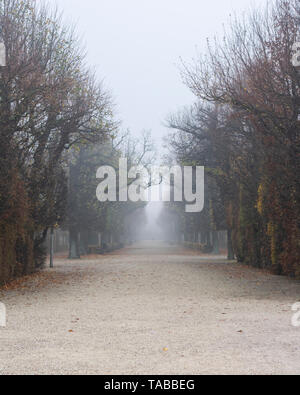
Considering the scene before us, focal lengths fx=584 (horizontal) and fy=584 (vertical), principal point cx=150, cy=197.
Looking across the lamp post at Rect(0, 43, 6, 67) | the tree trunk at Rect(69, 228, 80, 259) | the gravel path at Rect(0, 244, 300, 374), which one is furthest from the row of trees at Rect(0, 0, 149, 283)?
the tree trunk at Rect(69, 228, 80, 259)

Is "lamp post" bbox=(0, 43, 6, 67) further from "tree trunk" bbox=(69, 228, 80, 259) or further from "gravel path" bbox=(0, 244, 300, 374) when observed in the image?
"tree trunk" bbox=(69, 228, 80, 259)

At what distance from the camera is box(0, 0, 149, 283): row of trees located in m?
17.2

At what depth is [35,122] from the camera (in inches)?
757

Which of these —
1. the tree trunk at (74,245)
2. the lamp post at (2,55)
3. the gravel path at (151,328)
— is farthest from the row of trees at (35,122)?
the tree trunk at (74,245)

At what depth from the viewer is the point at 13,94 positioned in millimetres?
17422

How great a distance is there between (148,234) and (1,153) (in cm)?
18326

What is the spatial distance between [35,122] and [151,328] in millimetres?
11252

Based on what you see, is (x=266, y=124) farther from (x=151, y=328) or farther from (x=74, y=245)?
(x=74, y=245)

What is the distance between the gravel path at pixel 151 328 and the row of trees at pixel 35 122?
97.0 inches

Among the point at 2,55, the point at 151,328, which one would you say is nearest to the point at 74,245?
the point at 2,55

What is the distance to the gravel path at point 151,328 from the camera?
6918 millimetres

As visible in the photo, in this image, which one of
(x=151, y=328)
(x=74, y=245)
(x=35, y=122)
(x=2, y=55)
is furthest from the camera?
(x=74, y=245)
